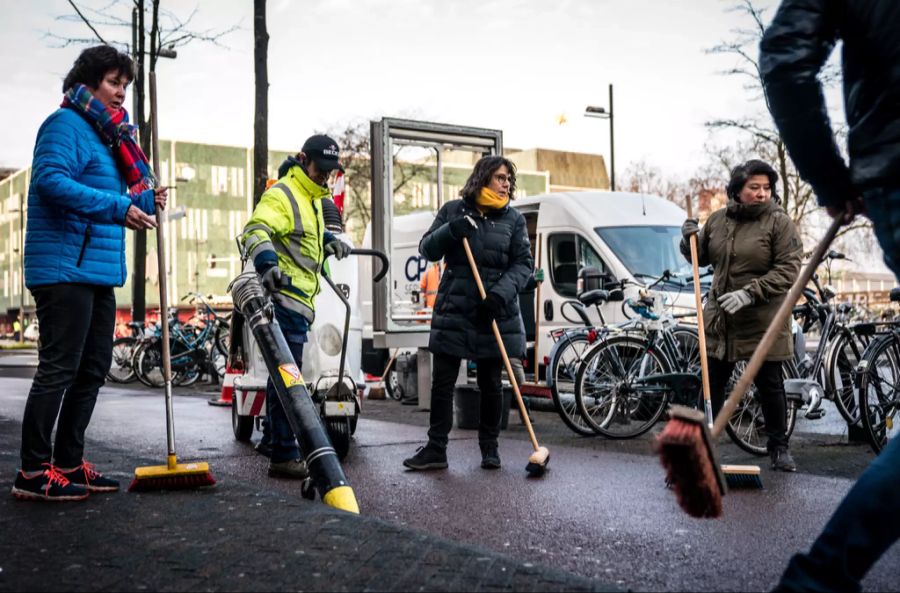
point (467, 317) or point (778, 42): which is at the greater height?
point (778, 42)

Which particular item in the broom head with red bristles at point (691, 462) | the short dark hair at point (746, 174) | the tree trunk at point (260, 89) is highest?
the tree trunk at point (260, 89)

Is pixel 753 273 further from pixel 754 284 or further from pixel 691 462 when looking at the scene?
pixel 691 462

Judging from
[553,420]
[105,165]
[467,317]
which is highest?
[105,165]

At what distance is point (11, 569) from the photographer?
11.8ft

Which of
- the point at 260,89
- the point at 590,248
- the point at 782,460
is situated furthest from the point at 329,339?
the point at 260,89

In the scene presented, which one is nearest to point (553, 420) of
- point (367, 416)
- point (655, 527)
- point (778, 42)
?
point (367, 416)

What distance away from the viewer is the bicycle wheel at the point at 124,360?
17.6 meters

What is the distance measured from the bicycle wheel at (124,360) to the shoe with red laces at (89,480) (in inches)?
495

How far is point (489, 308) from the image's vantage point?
666 cm

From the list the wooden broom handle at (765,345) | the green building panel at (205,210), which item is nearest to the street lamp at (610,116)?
the wooden broom handle at (765,345)

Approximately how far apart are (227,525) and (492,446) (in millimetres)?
2723

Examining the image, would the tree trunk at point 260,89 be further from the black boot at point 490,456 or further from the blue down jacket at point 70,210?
the blue down jacket at point 70,210

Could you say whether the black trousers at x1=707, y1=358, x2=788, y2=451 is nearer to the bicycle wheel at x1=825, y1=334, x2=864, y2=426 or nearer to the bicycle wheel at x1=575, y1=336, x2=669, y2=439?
the bicycle wheel at x1=825, y1=334, x2=864, y2=426

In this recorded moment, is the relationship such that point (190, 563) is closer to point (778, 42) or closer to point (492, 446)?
point (778, 42)
